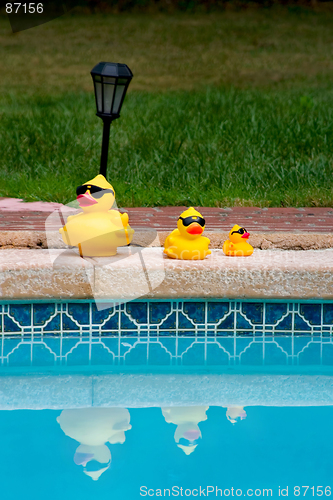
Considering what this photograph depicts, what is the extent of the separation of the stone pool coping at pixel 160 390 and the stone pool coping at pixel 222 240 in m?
0.96

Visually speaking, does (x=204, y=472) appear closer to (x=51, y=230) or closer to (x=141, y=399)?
(x=141, y=399)

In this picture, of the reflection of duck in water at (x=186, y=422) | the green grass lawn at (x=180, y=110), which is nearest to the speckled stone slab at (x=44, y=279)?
the reflection of duck in water at (x=186, y=422)

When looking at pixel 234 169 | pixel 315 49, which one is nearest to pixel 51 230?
pixel 234 169

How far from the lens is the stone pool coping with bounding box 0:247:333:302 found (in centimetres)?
276

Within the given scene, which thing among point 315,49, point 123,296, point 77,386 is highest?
point 315,49

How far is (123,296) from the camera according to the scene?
282cm

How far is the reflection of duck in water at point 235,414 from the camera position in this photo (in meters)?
2.33

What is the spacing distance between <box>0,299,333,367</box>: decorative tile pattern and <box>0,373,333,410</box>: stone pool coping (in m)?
0.14

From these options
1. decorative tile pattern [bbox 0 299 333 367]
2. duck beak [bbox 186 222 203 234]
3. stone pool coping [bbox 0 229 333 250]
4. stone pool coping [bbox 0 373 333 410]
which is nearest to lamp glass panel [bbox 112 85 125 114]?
stone pool coping [bbox 0 229 333 250]

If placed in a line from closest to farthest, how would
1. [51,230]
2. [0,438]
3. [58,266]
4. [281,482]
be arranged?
1. [281,482]
2. [0,438]
3. [58,266]
4. [51,230]

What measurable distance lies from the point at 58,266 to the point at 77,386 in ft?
1.77

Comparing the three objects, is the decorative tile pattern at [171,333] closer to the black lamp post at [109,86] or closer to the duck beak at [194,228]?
the duck beak at [194,228]

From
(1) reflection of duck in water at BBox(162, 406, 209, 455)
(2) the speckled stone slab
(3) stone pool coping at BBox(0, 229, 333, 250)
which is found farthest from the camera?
(3) stone pool coping at BBox(0, 229, 333, 250)

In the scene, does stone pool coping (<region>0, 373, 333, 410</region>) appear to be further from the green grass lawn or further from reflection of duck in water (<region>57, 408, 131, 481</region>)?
the green grass lawn
